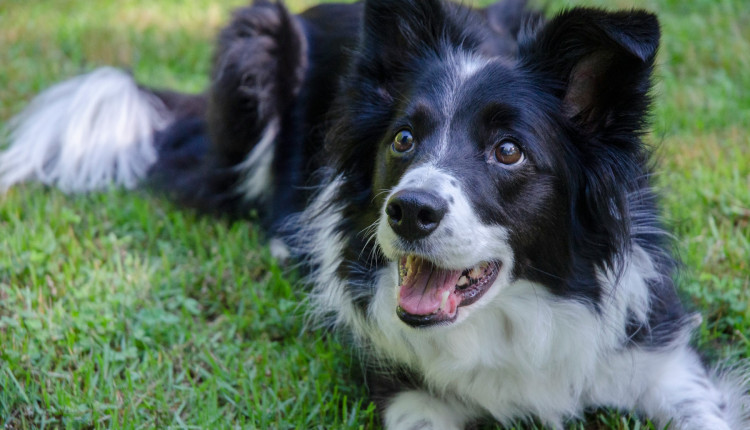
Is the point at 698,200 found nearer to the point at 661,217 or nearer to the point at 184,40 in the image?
the point at 661,217

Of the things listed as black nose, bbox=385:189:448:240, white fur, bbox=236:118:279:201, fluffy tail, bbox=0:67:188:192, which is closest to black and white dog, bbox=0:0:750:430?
black nose, bbox=385:189:448:240

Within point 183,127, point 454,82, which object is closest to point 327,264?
point 454,82

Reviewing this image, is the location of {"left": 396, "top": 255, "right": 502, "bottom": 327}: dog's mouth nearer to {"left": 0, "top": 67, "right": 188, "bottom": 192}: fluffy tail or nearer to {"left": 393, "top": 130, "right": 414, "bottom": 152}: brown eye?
{"left": 393, "top": 130, "right": 414, "bottom": 152}: brown eye

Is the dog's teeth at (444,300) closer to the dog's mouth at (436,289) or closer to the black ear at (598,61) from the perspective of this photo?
the dog's mouth at (436,289)

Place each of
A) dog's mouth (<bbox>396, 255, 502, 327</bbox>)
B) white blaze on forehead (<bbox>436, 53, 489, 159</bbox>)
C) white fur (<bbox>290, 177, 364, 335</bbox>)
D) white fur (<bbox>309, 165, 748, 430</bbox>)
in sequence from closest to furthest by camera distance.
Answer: dog's mouth (<bbox>396, 255, 502, 327</bbox>), white blaze on forehead (<bbox>436, 53, 489, 159</bbox>), white fur (<bbox>309, 165, 748, 430</bbox>), white fur (<bbox>290, 177, 364, 335</bbox>)

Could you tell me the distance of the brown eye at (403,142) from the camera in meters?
2.81

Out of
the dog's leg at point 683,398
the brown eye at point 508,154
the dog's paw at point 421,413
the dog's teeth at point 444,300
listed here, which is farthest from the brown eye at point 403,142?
the dog's leg at point 683,398

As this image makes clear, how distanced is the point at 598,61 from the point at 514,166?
0.46 metres

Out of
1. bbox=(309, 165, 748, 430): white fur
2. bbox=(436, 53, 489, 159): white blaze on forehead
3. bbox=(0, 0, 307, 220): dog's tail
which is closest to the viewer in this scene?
bbox=(436, 53, 489, 159): white blaze on forehead

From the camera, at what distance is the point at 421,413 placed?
2945 millimetres

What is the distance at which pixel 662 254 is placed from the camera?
3051 mm

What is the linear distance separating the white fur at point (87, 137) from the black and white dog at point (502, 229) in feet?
6.22

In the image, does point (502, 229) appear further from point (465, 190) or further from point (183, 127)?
point (183, 127)

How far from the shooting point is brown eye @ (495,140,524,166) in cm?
267
